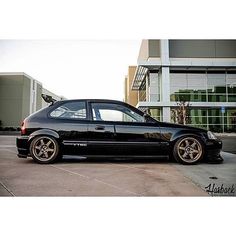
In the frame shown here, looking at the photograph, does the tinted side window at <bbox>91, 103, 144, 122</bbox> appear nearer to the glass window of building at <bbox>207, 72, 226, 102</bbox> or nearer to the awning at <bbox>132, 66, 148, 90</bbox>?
the awning at <bbox>132, 66, 148, 90</bbox>

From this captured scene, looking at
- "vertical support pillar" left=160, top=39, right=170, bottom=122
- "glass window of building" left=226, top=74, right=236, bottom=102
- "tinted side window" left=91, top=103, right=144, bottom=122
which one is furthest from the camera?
"glass window of building" left=226, top=74, right=236, bottom=102

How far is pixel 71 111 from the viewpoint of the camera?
469 centimetres

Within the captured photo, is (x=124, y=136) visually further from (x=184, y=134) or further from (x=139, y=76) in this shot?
(x=139, y=76)

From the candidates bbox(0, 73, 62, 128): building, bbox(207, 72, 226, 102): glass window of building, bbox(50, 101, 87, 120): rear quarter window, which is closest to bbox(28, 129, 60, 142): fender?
bbox(50, 101, 87, 120): rear quarter window

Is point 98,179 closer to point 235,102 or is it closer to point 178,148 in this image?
point 178,148

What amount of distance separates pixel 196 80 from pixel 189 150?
68.9ft

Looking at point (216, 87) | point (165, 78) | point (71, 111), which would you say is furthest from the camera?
point (216, 87)

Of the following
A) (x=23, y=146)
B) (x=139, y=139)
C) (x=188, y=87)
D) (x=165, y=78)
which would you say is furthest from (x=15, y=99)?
(x=188, y=87)

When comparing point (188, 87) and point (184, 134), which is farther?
point (188, 87)

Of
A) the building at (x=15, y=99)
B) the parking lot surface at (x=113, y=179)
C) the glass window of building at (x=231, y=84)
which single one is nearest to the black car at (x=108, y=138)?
the parking lot surface at (x=113, y=179)

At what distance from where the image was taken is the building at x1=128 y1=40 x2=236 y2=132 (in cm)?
2331

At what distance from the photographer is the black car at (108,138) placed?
446cm
